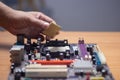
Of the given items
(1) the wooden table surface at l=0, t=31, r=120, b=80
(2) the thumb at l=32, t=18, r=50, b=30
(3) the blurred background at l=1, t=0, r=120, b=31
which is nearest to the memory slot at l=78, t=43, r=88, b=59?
(1) the wooden table surface at l=0, t=31, r=120, b=80

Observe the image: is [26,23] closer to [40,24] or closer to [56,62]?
[40,24]

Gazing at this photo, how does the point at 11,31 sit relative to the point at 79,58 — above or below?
above

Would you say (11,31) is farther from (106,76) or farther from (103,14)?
(103,14)

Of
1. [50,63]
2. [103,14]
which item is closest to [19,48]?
[50,63]

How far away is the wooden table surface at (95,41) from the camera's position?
108cm

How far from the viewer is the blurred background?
3068 millimetres

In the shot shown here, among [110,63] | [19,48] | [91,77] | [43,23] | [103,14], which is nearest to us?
[91,77]

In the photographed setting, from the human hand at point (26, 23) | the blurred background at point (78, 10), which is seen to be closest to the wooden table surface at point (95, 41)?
the human hand at point (26, 23)

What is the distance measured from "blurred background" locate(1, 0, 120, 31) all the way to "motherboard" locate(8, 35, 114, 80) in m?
1.91

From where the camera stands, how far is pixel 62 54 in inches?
40.4

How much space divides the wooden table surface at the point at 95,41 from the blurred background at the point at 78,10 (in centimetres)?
165

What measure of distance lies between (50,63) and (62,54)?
0.08 metres

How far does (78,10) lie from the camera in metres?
3.14

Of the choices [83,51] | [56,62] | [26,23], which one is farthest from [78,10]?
[56,62]
